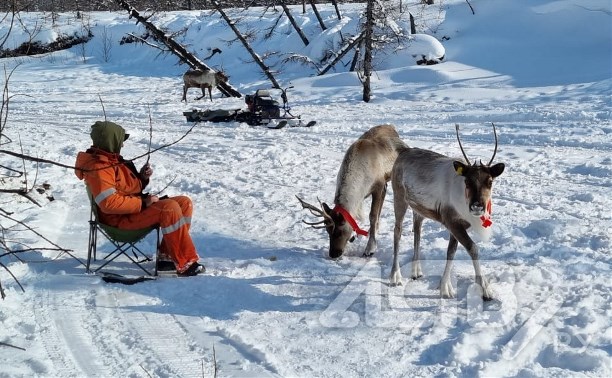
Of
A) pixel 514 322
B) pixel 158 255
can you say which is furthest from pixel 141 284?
pixel 514 322

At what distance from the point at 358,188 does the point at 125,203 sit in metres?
2.39

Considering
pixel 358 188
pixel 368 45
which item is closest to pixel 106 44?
pixel 368 45

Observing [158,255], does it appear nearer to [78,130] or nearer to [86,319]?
[86,319]

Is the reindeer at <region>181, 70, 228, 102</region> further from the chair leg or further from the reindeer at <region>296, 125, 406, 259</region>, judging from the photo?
the chair leg

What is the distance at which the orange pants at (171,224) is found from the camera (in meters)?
5.48

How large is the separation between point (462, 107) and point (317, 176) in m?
6.46

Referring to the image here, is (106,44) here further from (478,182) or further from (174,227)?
(478,182)

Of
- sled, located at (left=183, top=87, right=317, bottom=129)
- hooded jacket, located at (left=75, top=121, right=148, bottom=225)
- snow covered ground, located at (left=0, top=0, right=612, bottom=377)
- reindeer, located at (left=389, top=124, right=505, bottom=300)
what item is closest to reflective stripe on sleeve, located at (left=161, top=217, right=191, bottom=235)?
hooded jacket, located at (left=75, top=121, right=148, bottom=225)

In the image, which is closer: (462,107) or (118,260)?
(118,260)

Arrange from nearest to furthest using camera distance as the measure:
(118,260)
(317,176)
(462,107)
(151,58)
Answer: (118,260) < (317,176) < (462,107) < (151,58)

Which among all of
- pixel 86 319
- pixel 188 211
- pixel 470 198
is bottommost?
pixel 86 319

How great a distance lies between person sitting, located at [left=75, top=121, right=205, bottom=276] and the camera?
5.33 m

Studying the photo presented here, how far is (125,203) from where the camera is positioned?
541 centimetres

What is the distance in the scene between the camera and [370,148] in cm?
650
